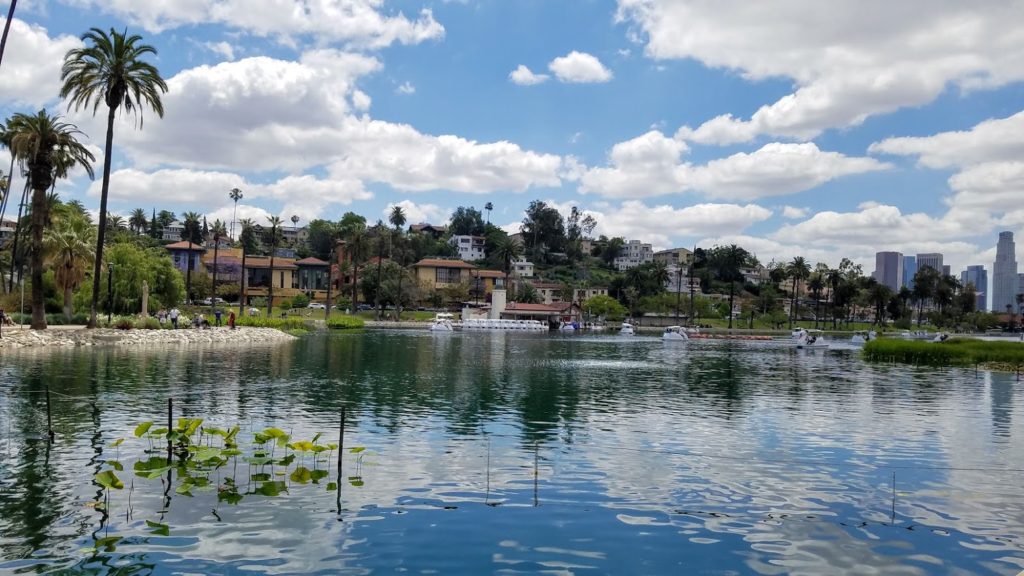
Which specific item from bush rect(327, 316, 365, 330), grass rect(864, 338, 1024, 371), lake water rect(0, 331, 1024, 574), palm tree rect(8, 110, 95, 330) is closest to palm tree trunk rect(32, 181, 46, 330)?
palm tree rect(8, 110, 95, 330)

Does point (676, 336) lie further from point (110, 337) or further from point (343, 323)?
point (110, 337)

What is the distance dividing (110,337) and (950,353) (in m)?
74.5

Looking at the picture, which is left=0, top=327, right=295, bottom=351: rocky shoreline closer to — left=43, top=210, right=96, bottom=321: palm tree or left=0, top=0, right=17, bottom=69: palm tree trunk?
left=43, top=210, right=96, bottom=321: palm tree

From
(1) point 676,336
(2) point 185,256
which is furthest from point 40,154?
(2) point 185,256

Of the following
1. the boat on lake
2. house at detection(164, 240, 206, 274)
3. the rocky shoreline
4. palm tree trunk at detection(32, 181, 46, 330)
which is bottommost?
the boat on lake

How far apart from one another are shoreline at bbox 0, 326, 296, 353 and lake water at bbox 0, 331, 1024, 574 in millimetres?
15774

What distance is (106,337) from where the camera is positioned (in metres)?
60.9

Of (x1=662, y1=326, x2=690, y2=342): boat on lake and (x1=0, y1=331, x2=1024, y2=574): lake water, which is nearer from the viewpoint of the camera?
(x1=0, y1=331, x2=1024, y2=574): lake water

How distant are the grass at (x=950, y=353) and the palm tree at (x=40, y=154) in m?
74.9

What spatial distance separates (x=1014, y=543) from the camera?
15.6 m

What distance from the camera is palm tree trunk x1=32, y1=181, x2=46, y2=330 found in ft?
179

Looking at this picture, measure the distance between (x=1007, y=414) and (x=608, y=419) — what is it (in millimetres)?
20209

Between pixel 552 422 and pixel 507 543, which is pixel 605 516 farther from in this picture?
pixel 552 422

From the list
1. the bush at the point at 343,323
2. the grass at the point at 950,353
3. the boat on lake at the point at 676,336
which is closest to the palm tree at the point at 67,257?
the bush at the point at 343,323
